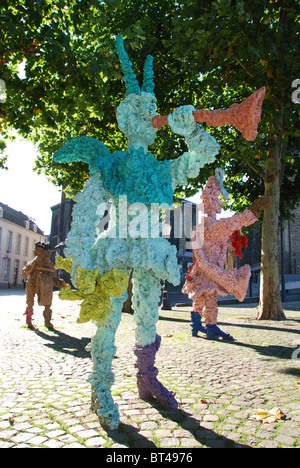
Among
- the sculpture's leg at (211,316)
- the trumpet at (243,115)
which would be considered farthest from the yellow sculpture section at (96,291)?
the sculpture's leg at (211,316)

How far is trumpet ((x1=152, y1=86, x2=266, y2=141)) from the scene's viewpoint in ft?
8.55

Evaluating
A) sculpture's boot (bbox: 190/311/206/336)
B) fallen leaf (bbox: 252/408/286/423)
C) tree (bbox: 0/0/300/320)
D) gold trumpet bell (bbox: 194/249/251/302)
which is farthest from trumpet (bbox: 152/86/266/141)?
sculpture's boot (bbox: 190/311/206/336)

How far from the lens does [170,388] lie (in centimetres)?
359

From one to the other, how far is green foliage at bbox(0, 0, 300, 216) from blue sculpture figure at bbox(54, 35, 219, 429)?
7.12ft

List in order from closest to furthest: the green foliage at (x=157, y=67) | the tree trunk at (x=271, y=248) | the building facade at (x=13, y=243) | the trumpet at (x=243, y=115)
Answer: the trumpet at (x=243, y=115) < the green foliage at (x=157, y=67) < the tree trunk at (x=271, y=248) < the building facade at (x=13, y=243)

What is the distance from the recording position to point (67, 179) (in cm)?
1141

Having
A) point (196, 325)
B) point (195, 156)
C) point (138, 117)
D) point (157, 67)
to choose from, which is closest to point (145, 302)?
point (195, 156)

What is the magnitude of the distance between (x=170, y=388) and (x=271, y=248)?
7.41m

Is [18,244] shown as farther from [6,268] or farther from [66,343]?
[66,343]

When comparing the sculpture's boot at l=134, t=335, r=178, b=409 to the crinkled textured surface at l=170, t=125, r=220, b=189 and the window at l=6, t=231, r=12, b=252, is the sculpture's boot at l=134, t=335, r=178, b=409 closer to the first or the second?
the crinkled textured surface at l=170, t=125, r=220, b=189

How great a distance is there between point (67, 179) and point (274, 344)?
26.5 feet

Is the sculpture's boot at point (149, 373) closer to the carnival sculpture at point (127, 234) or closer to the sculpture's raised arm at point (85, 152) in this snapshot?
the carnival sculpture at point (127, 234)

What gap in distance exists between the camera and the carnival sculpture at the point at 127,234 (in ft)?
8.57

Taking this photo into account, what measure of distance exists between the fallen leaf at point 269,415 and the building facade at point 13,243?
3613cm
